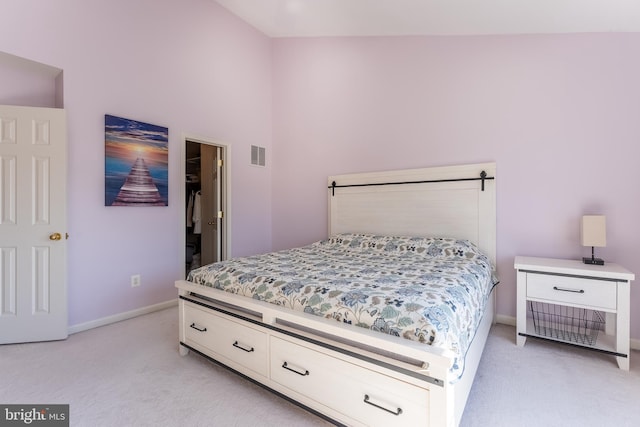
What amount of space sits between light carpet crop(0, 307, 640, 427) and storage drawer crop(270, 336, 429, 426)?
0.71 ft

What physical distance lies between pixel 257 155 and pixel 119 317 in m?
2.57

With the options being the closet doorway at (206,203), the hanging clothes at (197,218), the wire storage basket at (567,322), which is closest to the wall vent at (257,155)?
the closet doorway at (206,203)

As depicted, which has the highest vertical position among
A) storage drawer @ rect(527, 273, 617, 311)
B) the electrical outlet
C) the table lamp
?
the table lamp

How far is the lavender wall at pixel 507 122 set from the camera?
2510 millimetres

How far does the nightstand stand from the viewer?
2127mm

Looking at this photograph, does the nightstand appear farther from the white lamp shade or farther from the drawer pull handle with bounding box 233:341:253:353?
the drawer pull handle with bounding box 233:341:253:353

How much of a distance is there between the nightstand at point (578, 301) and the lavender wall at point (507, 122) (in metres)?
0.29

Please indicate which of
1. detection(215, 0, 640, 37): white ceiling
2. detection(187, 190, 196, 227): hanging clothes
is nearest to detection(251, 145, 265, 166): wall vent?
detection(187, 190, 196, 227): hanging clothes

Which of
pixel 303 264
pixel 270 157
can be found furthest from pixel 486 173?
pixel 270 157

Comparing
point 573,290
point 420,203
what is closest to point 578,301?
point 573,290

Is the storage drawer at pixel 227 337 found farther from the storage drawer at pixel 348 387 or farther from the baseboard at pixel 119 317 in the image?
the baseboard at pixel 119 317

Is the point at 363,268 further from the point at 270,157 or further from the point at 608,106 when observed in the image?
the point at 270,157

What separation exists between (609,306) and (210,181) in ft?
14.3

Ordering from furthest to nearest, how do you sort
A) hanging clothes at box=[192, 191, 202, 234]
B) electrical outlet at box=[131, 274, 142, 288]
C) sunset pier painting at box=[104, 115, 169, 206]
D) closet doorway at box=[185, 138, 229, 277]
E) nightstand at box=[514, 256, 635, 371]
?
hanging clothes at box=[192, 191, 202, 234]
closet doorway at box=[185, 138, 229, 277]
electrical outlet at box=[131, 274, 142, 288]
sunset pier painting at box=[104, 115, 169, 206]
nightstand at box=[514, 256, 635, 371]
